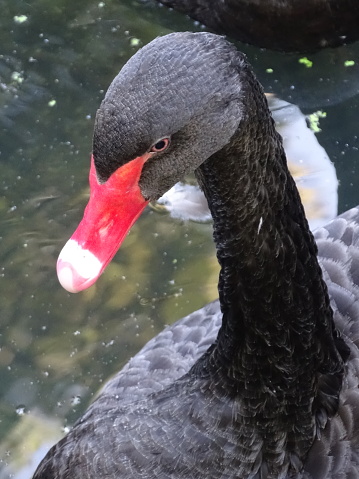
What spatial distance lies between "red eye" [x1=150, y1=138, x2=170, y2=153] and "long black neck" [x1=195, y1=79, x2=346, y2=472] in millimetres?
115

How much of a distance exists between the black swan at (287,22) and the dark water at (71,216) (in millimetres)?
70

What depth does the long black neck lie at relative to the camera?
1513 mm

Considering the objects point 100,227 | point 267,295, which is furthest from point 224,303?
point 100,227

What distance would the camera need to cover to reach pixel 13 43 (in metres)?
3.91

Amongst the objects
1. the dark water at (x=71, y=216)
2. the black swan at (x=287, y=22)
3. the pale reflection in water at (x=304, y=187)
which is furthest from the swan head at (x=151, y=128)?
the black swan at (x=287, y=22)

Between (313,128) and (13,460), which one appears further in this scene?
(313,128)

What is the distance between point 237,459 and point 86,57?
247cm

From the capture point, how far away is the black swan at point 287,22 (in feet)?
11.6

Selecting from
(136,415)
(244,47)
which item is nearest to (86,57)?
(244,47)

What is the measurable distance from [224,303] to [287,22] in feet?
7.20

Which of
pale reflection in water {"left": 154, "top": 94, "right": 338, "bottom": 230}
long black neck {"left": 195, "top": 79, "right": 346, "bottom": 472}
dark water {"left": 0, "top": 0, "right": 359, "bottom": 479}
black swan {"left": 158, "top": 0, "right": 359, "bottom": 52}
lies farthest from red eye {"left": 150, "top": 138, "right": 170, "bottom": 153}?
black swan {"left": 158, "top": 0, "right": 359, "bottom": 52}

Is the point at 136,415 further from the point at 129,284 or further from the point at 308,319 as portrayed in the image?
the point at 129,284

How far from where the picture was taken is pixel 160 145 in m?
1.41

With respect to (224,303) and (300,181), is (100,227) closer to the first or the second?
(224,303)
